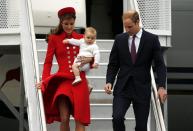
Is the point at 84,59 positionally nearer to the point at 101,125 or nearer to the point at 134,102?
the point at 134,102

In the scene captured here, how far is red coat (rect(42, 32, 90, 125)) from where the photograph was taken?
6973 millimetres

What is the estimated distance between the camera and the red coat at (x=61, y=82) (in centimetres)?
697

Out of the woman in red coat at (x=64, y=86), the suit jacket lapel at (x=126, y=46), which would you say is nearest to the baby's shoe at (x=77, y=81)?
the woman in red coat at (x=64, y=86)

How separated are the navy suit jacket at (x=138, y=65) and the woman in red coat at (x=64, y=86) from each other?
32 centimetres

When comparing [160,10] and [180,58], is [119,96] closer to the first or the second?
[160,10]

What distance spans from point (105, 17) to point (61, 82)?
6.46m

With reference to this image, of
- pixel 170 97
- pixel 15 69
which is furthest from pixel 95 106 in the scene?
pixel 170 97

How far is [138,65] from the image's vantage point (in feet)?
22.4

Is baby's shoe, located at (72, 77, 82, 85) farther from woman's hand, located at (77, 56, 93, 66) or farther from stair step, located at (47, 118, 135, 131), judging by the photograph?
stair step, located at (47, 118, 135, 131)

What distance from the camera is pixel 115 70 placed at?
6875 millimetres

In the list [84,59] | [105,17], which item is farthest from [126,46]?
[105,17]

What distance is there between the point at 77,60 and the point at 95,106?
62.9 inches

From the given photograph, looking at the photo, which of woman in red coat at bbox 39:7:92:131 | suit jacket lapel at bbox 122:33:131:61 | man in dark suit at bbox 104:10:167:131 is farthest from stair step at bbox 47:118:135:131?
suit jacket lapel at bbox 122:33:131:61

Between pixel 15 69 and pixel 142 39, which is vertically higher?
pixel 142 39
